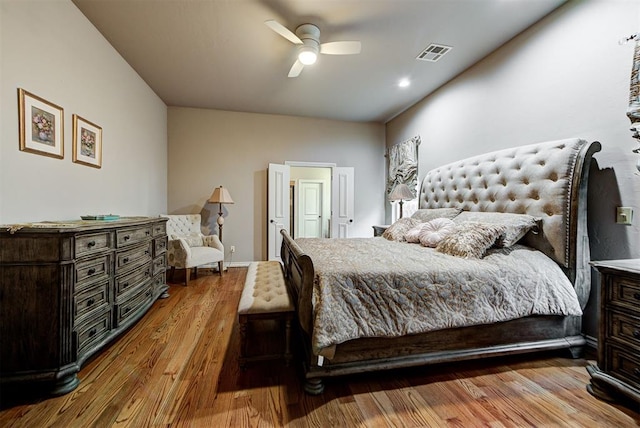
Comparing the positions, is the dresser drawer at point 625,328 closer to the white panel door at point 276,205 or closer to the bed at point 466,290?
the bed at point 466,290

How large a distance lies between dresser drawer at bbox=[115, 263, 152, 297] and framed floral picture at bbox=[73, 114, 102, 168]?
1108mm

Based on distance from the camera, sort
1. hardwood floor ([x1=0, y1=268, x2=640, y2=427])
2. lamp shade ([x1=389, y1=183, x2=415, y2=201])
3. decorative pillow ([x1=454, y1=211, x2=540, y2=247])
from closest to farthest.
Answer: hardwood floor ([x1=0, y1=268, x2=640, y2=427]) < decorative pillow ([x1=454, y1=211, x2=540, y2=247]) < lamp shade ([x1=389, y1=183, x2=415, y2=201])

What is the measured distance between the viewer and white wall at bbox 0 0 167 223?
5.39 ft

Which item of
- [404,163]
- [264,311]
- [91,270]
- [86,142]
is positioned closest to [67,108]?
[86,142]

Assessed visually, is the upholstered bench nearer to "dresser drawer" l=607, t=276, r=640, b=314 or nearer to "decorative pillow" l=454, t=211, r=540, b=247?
"decorative pillow" l=454, t=211, r=540, b=247

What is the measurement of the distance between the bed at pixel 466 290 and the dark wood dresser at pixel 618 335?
32 cm

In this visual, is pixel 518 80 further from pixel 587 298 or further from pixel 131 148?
pixel 131 148

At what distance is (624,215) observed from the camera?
72.8 inches

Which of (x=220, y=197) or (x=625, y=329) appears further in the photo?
(x=220, y=197)

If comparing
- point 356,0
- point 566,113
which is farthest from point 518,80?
point 356,0

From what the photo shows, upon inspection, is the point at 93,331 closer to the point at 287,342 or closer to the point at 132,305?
the point at 132,305

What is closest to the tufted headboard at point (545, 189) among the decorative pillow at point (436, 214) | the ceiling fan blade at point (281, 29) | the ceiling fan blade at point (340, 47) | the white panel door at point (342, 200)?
the decorative pillow at point (436, 214)

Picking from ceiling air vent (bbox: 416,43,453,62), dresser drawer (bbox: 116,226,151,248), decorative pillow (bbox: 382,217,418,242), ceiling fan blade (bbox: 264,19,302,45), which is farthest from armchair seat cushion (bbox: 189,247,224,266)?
ceiling air vent (bbox: 416,43,453,62)

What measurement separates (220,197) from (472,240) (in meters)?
3.70
